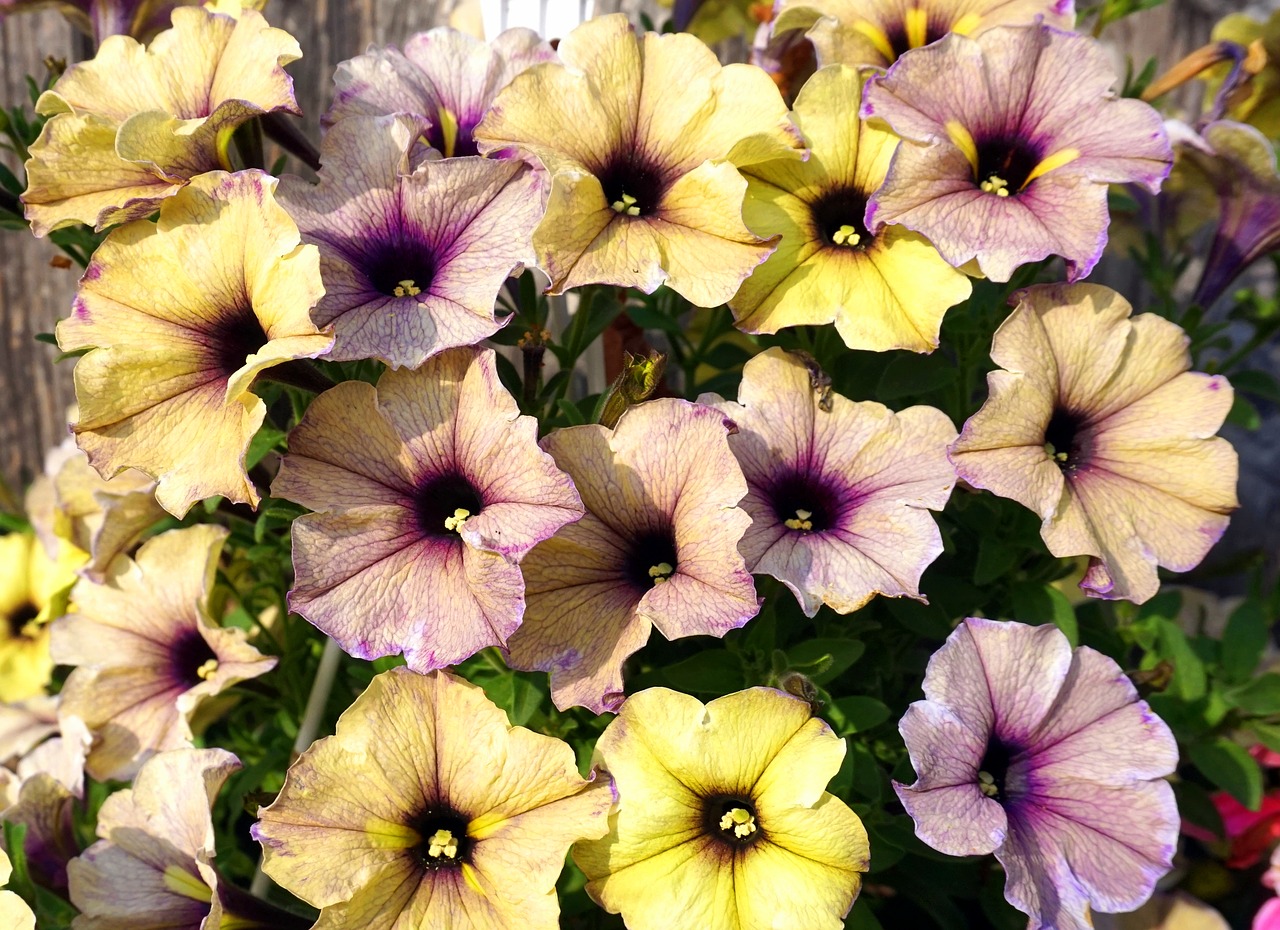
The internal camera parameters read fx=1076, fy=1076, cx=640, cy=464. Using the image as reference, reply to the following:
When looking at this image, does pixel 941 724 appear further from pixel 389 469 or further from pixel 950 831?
pixel 389 469

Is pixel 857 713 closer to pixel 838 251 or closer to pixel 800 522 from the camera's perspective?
pixel 800 522

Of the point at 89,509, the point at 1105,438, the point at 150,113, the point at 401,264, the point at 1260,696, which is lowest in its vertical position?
the point at 89,509

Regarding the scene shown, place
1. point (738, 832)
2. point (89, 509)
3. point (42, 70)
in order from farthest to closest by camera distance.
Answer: point (42, 70)
point (89, 509)
point (738, 832)

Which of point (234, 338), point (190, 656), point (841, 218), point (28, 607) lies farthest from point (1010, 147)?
point (28, 607)

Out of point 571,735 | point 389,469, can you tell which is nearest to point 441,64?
point 389,469

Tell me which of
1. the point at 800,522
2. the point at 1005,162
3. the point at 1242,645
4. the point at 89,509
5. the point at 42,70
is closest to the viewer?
the point at 800,522

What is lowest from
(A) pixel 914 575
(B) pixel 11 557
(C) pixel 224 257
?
(B) pixel 11 557

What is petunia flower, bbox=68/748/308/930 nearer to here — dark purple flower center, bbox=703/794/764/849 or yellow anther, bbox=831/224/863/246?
dark purple flower center, bbox=703/794/764/849
